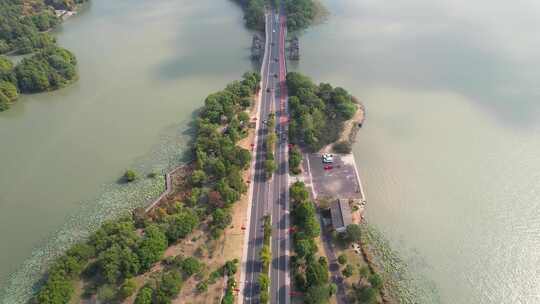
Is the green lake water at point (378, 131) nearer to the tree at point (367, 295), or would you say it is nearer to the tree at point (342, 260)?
the tree at point (367, 295)

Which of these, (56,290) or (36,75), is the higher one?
(36,75)

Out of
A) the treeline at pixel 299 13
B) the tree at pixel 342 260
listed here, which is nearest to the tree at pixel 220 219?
the tree at pixel 342 260

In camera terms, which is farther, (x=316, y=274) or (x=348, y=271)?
(x=348, y=271)

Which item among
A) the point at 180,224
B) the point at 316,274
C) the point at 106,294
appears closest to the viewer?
the point at 106,294

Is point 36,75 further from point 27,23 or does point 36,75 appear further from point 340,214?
point 340,214

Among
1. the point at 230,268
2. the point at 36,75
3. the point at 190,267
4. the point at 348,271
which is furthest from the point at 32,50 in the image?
the point at 348,271

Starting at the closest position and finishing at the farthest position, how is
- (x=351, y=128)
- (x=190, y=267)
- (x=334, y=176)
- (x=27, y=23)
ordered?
Result: (x=190, y=267)
(x=334, y=176)
(x=351, y=128)
(x=27, y=23)
